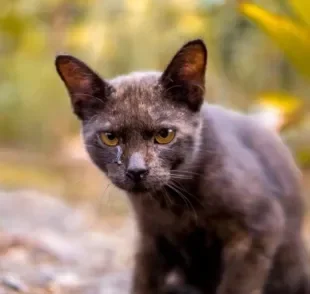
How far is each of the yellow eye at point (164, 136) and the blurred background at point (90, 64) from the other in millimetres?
1825

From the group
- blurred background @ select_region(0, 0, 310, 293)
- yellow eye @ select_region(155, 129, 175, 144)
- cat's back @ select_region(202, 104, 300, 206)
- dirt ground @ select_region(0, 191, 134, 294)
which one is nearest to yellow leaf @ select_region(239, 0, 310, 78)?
cat's back @ select_region(202, 104, 300, 206)

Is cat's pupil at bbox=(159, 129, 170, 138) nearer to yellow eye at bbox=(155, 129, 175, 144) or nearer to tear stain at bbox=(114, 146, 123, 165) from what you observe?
yellow eye at bbox=(155, 129, 175, 144)

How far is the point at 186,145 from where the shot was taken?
1894mm

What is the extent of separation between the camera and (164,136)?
1843 millimetres

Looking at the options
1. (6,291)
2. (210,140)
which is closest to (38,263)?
(6,291)

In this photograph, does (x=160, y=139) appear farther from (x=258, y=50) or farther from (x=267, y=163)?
(x=258, y=50)

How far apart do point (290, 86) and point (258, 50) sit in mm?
378

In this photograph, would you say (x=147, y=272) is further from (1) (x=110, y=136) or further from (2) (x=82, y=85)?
(2) (x=82, y=85)

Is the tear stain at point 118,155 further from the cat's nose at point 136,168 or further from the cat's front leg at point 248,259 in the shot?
the cat's front leg at point 248,259

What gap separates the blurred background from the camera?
4191 millimetres

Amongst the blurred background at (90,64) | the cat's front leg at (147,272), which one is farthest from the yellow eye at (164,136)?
the blurred background at (90,64)

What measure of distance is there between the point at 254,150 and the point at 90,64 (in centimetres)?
275

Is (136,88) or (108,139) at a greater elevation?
(136,88)

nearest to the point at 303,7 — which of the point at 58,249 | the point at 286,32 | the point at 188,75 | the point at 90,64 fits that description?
the point at 286,32
